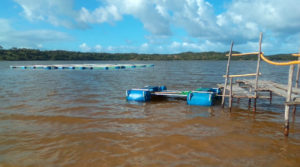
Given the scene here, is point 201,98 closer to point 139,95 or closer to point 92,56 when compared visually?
point 139,95

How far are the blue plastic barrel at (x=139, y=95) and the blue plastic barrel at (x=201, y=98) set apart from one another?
114 inches

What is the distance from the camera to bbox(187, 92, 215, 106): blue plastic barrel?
12814mm

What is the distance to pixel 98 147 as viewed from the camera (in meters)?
7.25

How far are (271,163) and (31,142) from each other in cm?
799

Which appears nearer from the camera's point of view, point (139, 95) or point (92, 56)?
point (139, 95)

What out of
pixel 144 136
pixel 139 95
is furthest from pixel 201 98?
pixel 144 136

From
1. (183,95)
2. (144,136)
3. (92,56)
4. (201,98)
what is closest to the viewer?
(144,136)

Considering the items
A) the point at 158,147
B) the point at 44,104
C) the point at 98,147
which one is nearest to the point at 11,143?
the point at 98,147

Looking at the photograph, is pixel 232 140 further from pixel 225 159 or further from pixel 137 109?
pixel 137 109

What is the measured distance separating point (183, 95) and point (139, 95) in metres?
3.00

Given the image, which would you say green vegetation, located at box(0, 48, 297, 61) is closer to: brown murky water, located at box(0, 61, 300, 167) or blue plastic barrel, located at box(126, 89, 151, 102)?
blue plastic barrel, located at box(126, 89, 151, 102)

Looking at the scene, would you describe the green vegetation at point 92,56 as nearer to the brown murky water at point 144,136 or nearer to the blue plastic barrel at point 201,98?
the blue plastic barrel at point 201,98

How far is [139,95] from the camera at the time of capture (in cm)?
1427

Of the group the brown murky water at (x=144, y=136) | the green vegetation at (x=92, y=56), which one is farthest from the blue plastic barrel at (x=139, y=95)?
the green vegetation at (x=92, y=56)
